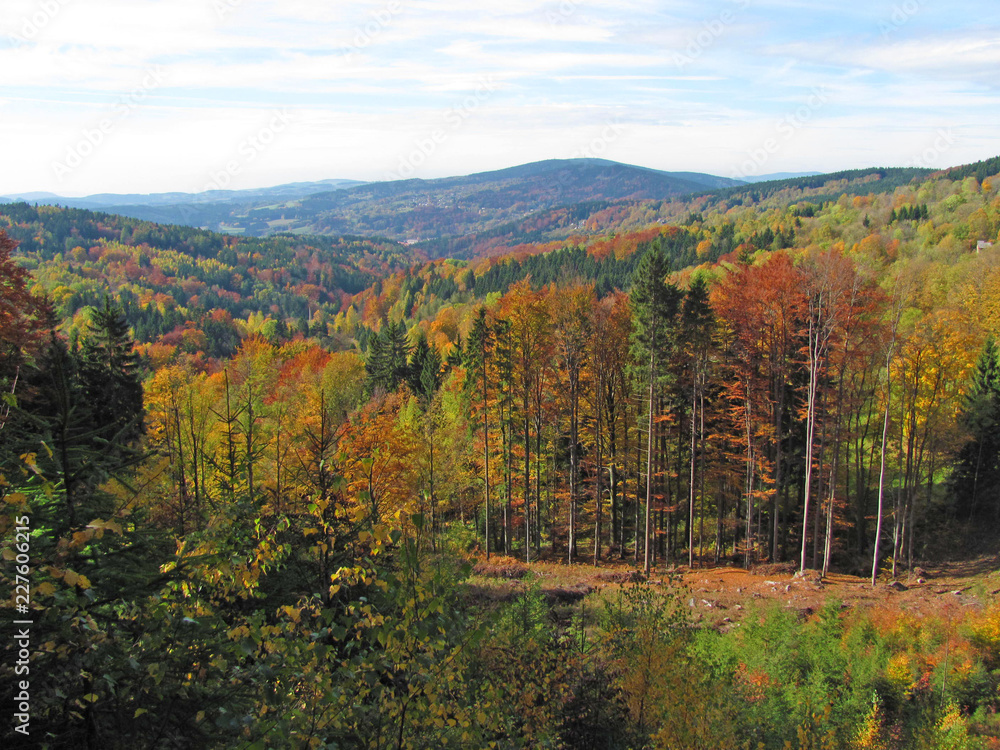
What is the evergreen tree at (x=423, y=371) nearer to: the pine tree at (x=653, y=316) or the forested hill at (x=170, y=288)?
the pine tree at (x=653, y=316)

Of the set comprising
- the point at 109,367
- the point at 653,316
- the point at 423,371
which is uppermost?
the point at 653,316

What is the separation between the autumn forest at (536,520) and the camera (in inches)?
162

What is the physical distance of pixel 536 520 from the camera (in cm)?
2939

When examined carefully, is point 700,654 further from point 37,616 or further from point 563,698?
point 37,616

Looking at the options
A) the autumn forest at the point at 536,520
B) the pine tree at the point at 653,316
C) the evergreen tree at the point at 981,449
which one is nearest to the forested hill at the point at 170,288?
the autumn forest at the point at 536,520

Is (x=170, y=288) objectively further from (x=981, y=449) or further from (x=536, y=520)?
(x=981, y=449)

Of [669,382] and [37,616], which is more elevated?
[37,616]

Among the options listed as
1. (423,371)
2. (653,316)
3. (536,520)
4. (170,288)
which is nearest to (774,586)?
(653,316)

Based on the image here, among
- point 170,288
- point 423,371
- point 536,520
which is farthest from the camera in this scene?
point 170,288

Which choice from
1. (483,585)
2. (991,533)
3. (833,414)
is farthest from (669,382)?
(991,533)

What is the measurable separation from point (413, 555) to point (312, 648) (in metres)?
0.91

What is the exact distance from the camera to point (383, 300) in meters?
144

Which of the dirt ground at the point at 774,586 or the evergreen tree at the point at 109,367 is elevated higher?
the evergreen tree at the point at 109,367

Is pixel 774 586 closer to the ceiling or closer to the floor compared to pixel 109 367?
closer to the floor
